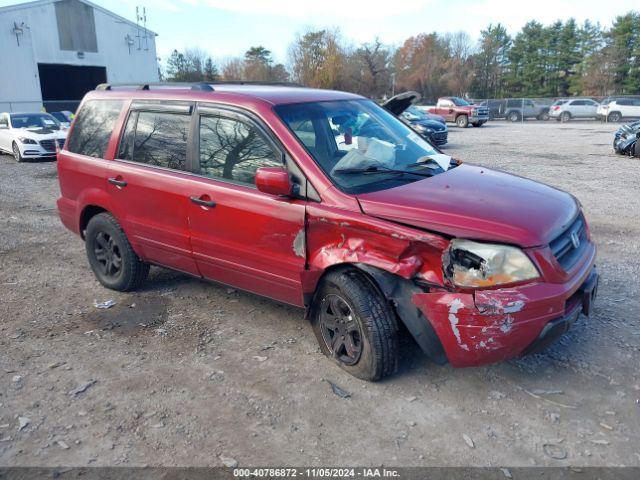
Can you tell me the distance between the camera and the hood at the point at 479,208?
123 inches

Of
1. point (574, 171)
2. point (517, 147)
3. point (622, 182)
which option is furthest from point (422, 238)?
point (517, 147)

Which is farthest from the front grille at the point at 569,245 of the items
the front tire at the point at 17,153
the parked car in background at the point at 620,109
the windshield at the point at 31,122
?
the parked car in background at the point at 620,109

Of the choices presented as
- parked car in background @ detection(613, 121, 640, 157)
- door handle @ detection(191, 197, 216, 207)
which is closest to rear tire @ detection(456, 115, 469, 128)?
parked car in background @ detection(613, 121, 640, 157)

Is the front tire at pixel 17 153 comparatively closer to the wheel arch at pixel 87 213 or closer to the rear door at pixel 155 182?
the wheel arch at pixel 87 213

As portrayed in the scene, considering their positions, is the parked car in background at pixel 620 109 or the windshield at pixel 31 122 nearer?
the windshield at pixel 31 122

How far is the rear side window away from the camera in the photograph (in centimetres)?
504

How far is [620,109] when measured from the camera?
3353 centimetres

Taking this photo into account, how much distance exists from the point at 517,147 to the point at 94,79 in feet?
101

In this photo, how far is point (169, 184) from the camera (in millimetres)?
4391

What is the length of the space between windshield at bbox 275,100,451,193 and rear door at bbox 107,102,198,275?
40.1 inches

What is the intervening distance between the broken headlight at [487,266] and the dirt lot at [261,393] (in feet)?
2.71

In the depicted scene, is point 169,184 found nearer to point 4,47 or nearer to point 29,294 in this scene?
point 29,294

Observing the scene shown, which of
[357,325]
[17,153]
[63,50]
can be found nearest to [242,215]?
[357,325]

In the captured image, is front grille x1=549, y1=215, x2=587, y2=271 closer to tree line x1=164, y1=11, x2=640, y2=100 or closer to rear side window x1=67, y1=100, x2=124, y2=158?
rear side window x1=67, y1=100, x2=124, y2=158
